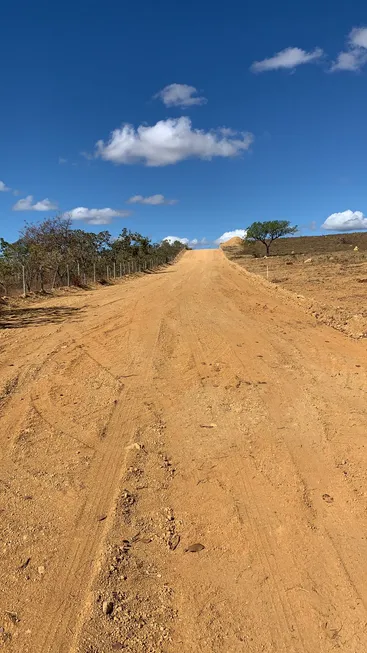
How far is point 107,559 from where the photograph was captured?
2.87 meters

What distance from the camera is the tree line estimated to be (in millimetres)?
18547

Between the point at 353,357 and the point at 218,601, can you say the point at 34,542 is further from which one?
the point at 353,357

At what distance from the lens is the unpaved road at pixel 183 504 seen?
243cm

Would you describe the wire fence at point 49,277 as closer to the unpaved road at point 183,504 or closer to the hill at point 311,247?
the unpaved road at point 183,504

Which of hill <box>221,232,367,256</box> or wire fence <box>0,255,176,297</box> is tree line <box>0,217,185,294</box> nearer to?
wire fence <box>0,255,176,297</box>

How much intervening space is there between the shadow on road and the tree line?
9.98 feet

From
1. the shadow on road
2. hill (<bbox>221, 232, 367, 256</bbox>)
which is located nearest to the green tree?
hill (<bbox>221, 232, 367, 256</bbox>)

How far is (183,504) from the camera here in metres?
3.45

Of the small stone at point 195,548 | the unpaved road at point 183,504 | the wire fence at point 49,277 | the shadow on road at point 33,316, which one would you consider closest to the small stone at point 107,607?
the unpaved road at point 183,504

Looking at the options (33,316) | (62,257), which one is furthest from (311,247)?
(33,316)

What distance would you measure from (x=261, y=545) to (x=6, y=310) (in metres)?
11.1

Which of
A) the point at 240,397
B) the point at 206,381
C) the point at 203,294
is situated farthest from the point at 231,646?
the point at 203,294

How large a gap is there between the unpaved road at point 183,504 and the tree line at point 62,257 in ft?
35.7

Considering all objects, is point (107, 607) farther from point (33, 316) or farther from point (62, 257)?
point (62, 257)
